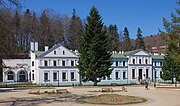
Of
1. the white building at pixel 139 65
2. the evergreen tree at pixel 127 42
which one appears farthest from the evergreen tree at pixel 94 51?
the evergreen tree at pixel 127 42

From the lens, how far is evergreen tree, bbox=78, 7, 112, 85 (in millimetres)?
50125

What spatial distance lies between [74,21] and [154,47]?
148 ft

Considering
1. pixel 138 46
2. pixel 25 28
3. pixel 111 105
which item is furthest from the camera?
pixel 138 46

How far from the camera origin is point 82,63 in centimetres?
5128

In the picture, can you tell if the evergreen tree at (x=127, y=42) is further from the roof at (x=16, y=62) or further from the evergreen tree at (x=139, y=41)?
the roof at (x=16, y=62)

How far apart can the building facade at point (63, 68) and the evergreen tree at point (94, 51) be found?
41.2 ft

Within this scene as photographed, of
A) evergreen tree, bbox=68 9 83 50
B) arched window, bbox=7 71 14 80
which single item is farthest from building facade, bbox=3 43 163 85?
evergreen tree, bbox=68 9 83 50

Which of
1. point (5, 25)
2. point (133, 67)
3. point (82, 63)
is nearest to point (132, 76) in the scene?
point (133, 67)

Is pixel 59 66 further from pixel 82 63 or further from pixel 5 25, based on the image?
pixel 5 25

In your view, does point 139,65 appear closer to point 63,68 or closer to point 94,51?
point 63,68

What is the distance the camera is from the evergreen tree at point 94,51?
50.1 m

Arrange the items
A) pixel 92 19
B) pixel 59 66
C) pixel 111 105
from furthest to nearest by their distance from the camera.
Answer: pixel 59 66 < pixel 92 19 < pixel 111 105

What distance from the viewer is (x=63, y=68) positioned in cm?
6500

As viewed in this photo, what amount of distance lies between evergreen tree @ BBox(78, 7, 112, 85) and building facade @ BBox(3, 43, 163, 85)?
12551 mm
